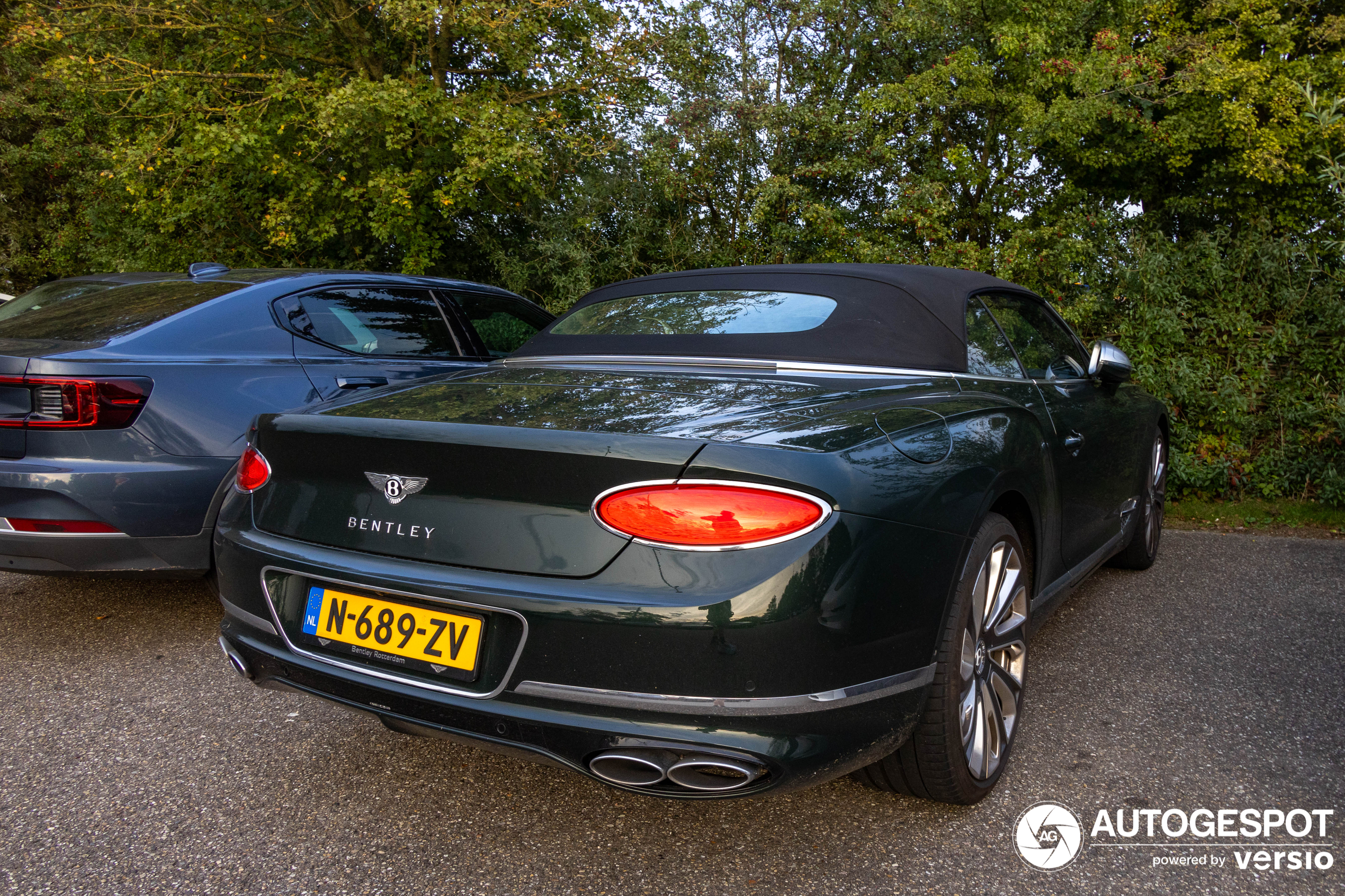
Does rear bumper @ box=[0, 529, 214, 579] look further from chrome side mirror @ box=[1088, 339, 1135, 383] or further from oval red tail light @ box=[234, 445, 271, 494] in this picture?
chrome side mirror @ box=[1088, 339, 1135, 383]

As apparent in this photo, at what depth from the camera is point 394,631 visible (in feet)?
6.32

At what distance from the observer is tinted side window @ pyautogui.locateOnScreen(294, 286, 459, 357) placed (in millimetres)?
4023

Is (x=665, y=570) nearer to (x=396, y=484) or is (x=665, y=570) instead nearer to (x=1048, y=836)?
(x=396, y=484)

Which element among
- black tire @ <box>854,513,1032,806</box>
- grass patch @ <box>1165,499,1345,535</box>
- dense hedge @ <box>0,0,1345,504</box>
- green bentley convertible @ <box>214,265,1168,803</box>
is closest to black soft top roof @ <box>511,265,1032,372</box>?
green bentley convertible @ <box>214,265,1168,803</box>

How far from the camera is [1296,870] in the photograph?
6.95ft

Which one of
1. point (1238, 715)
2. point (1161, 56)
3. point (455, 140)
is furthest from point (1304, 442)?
point (455, 140)

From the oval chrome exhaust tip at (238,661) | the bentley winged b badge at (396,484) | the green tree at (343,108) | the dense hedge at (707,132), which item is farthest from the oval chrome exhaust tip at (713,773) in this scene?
the green tree at (343,108)

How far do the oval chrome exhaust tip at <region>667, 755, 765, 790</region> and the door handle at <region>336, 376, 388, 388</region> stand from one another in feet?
8.74

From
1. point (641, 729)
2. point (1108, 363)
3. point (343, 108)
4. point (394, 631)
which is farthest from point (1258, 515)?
point (343, 108)

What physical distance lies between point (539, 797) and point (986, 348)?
6.77 ft

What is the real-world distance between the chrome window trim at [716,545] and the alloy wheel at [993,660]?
66 centimetres

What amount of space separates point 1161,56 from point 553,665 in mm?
9412

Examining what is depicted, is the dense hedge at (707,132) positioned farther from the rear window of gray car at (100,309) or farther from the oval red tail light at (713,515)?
the oval red tail light at (713,515)

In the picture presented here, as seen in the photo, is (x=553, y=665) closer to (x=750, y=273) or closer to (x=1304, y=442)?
(x=750, y=273)
